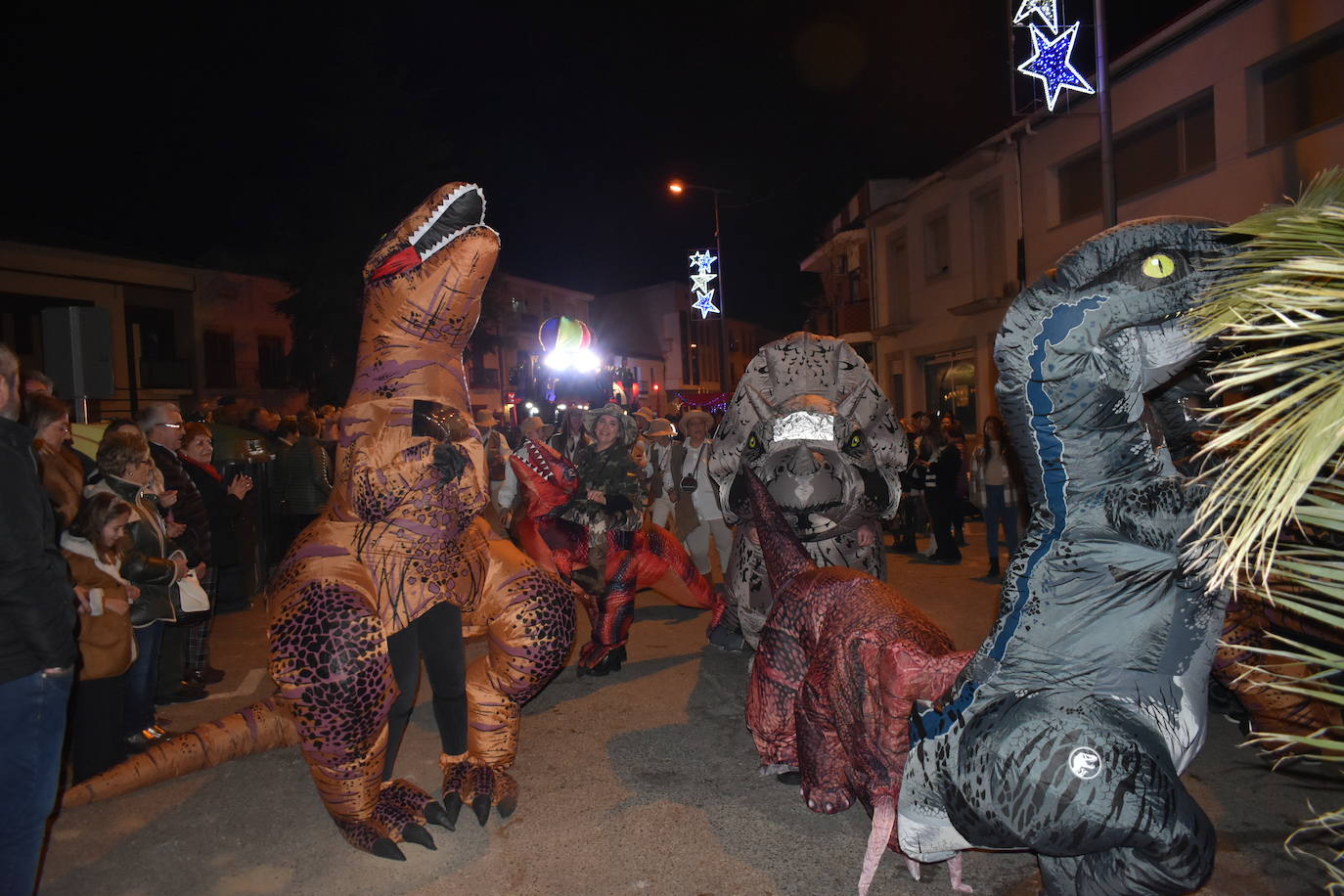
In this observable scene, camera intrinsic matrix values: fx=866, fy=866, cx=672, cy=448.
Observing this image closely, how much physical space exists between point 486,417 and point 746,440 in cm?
766

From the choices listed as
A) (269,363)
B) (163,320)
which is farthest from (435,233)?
(269,363)

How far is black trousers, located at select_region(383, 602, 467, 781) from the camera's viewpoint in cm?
336

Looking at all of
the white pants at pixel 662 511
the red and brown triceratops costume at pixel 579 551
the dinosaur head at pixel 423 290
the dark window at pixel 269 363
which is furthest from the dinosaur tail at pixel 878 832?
the dark window at pixel 269 363

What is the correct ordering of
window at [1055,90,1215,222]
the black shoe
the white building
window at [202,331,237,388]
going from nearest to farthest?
the black shoe
the white building
window at [1055,90,1215,222]
window at [202,331,237,388]

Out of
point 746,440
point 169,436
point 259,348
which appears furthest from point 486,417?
point 259,348

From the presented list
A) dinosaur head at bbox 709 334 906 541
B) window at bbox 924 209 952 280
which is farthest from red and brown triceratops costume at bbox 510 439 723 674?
window at bbox 924 209 952 280

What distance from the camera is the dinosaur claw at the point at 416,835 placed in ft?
10.5

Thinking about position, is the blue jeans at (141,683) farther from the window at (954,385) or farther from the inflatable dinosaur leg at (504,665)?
the window at (954,385)

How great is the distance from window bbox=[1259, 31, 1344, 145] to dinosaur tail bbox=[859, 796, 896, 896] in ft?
33.6

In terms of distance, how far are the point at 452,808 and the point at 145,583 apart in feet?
6.62

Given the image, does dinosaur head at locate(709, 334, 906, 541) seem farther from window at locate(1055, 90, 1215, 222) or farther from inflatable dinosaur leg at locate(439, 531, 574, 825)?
window at locate(1055, 90, 1215, 222)

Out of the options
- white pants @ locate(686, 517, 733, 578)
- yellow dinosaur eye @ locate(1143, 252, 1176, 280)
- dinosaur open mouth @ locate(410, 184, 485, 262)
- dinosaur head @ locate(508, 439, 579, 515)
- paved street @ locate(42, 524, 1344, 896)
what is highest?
dinosaur open mouth @ locate(410, 184, 485, 262)

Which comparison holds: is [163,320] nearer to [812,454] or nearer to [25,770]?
[812,454]

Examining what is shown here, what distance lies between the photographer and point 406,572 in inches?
124
